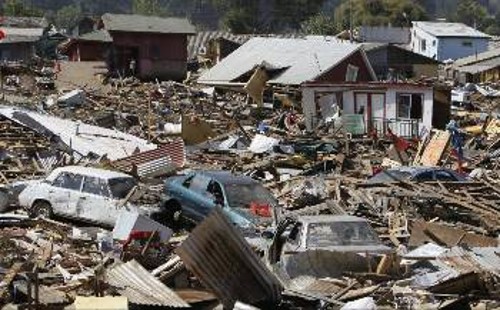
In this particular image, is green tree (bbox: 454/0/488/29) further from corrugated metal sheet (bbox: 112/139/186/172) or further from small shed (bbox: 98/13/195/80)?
corrugated metal sheet (bbox: 112/139/186/172)

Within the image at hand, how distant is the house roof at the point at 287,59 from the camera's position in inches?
1877

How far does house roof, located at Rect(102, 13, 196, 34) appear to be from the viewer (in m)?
60.8

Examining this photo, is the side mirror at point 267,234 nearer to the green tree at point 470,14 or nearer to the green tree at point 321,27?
the green tree at point 321,27

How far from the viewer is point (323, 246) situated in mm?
14125

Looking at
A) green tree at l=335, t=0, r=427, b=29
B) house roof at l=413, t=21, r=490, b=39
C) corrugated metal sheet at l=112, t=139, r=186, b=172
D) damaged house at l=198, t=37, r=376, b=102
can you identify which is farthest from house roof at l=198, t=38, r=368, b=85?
green tree at l=335, t=0, r=427, b=29

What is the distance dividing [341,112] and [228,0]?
90.2m

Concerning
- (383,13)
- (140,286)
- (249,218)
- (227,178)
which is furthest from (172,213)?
(383,13)

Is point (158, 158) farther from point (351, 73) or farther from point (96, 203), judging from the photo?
point (351, 73)

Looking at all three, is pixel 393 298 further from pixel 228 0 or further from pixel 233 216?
pixel 228 0

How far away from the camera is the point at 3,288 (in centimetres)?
1204

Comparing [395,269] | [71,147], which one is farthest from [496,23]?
[395,269]

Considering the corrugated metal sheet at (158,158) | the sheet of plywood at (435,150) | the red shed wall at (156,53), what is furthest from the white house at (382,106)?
the red shed wall at (156,53)

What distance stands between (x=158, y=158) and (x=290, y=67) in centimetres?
2426

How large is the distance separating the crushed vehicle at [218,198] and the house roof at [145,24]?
4149 cm
